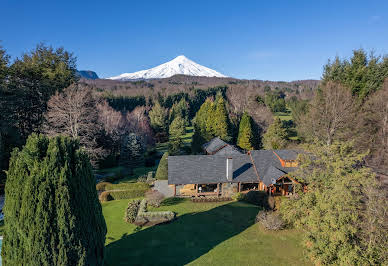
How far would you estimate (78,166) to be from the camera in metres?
10.0

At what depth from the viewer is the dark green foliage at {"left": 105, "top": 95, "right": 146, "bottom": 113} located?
77.3m

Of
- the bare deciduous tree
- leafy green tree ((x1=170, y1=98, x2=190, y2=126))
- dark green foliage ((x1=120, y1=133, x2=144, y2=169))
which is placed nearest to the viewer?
the bare deciduous tree

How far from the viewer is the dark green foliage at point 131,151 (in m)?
40.3

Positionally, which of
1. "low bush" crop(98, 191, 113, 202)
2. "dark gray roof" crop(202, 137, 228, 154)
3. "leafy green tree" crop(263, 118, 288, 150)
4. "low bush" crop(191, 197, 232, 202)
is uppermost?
"leafy green tree" crop(263, 118, 288, 150)

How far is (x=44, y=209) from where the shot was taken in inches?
352

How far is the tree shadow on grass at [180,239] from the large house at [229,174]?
4.80 metres

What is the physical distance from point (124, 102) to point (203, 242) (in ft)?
251

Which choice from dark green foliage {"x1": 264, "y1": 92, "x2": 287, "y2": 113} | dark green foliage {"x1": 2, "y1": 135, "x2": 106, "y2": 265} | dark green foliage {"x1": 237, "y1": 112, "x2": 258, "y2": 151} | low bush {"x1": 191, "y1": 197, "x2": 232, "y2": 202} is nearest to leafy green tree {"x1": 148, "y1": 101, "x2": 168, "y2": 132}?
dark green foliage {"x1": 237, "y1": 112, "x2": 258, "y2": 151}

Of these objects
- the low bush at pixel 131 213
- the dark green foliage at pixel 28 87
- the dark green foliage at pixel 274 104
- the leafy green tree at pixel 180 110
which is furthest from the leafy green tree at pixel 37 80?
the dark green foliage at pixel 274 104

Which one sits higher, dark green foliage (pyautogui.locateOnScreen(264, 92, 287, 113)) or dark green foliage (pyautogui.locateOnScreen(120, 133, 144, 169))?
dark green foliage (pyautogui.locateOnScreen(264, 92, 287, 113))

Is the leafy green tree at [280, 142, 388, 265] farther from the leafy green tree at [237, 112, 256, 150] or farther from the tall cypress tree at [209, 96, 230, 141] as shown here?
the tall cypress tree at [209, 96, 230, 141]

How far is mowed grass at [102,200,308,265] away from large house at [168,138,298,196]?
4.97 m

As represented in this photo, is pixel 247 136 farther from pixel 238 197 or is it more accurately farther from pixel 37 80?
pixel 37 80

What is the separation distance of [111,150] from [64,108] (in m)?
16.3
